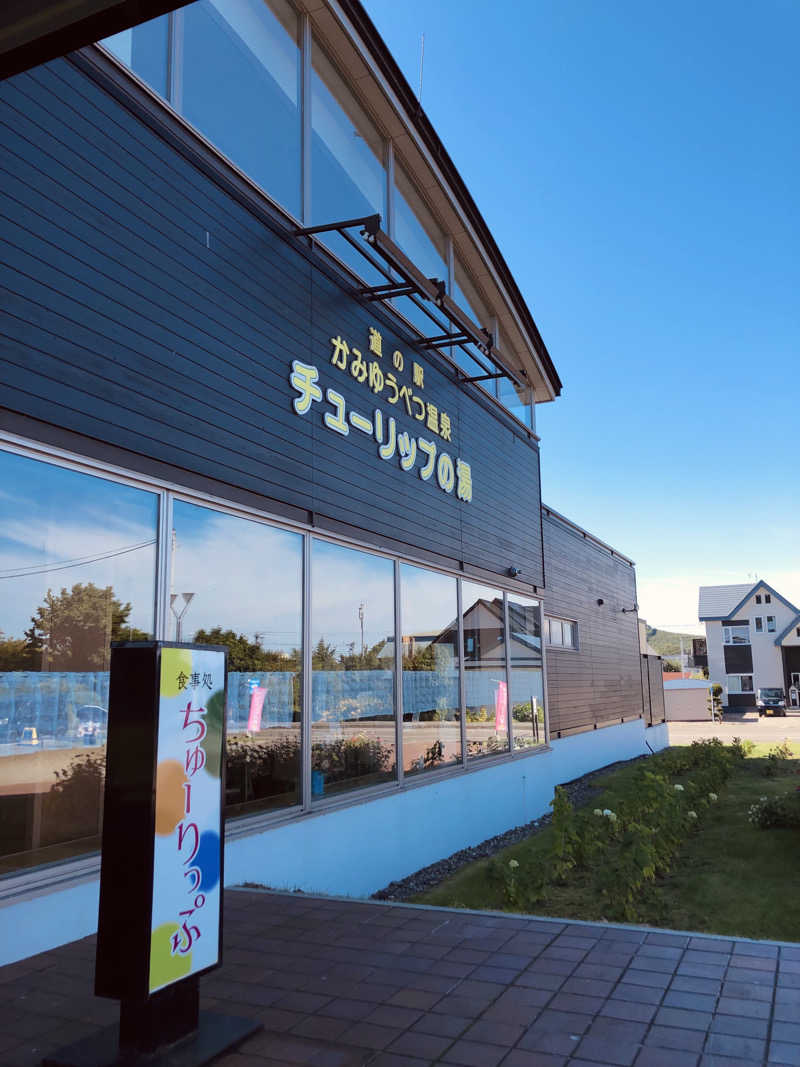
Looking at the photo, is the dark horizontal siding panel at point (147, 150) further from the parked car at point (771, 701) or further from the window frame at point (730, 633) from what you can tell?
the window frame at point (730, 633)

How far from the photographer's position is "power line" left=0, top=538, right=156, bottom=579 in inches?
161

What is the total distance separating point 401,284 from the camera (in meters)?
7.61

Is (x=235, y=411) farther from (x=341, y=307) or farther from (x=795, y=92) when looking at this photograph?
(x=795, y=92)

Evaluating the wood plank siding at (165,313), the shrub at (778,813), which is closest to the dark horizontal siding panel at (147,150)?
the wood plank siding at (165,313)

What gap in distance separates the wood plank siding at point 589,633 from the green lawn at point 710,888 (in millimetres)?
4814

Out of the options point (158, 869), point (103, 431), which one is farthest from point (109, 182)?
point (158, 869)

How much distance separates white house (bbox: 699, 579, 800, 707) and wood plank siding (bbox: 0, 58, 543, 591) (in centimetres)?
4268

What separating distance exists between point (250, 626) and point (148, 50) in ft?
12.7

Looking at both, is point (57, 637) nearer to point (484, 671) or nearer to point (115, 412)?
point (115, 412)

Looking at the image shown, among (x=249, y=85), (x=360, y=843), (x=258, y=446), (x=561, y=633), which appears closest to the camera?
(x=258, y=446)

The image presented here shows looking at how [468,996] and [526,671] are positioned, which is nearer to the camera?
[468,996]

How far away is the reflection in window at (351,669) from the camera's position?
21.8 ft

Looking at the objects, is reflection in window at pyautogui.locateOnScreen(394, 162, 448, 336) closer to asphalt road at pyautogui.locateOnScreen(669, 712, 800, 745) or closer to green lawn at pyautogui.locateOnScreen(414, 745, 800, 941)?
green lawn at pyautogui.locateOnScreen(414, 745, 800, 941)

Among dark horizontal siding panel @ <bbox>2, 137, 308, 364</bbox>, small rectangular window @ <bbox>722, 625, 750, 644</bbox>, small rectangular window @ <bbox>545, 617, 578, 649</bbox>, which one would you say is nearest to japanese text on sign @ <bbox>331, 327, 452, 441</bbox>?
dark horizontal siding panel @ <bbox>2, 137, 308, 364</bbox>
